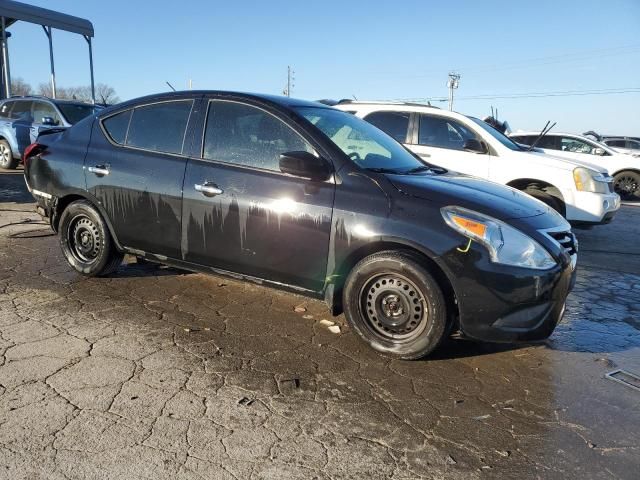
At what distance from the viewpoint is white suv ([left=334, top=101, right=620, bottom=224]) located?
7.58m

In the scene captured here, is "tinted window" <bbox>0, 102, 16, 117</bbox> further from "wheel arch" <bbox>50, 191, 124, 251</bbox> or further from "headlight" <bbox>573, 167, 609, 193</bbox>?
"headlight" <bbox>573, 167, 609, 193</bbox>

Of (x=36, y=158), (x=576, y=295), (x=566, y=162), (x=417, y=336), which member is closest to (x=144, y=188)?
(x=36, y=158)

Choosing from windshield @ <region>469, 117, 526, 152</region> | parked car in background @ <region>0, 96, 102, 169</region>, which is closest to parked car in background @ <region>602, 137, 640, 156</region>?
windshield @ <region>469, 117, 526, 152</region>

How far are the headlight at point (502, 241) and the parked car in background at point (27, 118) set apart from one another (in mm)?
10899

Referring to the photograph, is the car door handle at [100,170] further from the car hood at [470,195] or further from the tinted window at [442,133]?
the tinted window at [442,133]

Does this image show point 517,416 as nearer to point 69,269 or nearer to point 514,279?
point 514,279

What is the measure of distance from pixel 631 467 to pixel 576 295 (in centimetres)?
300

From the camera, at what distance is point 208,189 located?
4.09 m

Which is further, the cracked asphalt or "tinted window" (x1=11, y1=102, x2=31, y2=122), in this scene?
"tinted window" (x1=11, y1=102, x2=31, y2=122)

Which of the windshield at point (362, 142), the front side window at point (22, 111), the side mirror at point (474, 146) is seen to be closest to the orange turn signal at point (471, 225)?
the windshield at point (362, 142)

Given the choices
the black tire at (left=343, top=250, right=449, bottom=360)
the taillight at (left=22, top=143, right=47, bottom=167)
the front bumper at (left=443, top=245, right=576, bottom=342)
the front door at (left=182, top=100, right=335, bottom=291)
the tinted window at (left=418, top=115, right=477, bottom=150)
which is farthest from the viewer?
the tinted window at (left=418, top=115, right=477, bottom=150)

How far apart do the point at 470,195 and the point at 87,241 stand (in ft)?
11.2

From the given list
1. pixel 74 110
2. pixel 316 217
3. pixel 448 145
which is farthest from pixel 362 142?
pixel 74 110

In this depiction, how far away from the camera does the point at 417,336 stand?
351 centimetres
